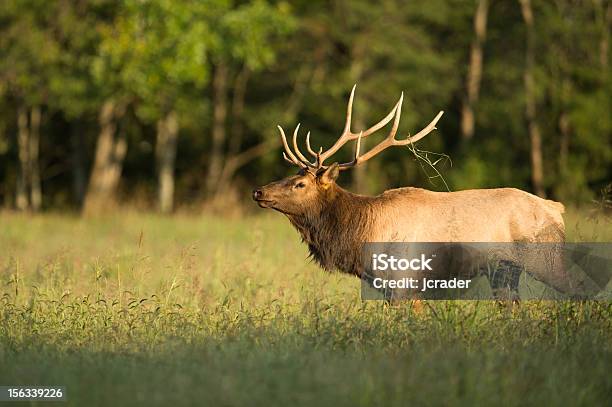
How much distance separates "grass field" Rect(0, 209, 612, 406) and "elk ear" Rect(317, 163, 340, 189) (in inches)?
36.6

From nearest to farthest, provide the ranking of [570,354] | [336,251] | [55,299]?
1. [570,354]
2. [55,299]
3. [336,251]

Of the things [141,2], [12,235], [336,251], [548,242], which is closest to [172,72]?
[141,2]

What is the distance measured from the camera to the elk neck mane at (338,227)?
336 inches

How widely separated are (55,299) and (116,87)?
1215cm

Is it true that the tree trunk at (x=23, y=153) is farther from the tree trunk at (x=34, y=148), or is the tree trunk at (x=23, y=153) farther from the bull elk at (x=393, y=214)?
the bull elk at (x=393, y=214)

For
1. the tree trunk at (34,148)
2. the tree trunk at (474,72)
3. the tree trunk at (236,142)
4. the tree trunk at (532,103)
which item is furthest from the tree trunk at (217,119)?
the tree trunk at (532,103)

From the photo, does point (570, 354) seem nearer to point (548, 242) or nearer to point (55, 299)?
point (548, 242)

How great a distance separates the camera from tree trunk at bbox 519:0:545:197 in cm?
2341

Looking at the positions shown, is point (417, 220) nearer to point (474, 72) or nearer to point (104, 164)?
point (104, 164)

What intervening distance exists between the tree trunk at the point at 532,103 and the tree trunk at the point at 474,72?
47.0 inches

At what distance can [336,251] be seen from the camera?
340 inches

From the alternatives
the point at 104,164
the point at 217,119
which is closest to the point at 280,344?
the point at 104,164

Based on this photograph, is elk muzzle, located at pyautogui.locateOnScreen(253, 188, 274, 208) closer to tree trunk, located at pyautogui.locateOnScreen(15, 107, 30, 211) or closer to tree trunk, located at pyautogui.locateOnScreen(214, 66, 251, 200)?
tree trunk, located at pyautogui.locateOnScreen(15, 107, 30, 211)

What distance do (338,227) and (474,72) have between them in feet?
57.0
